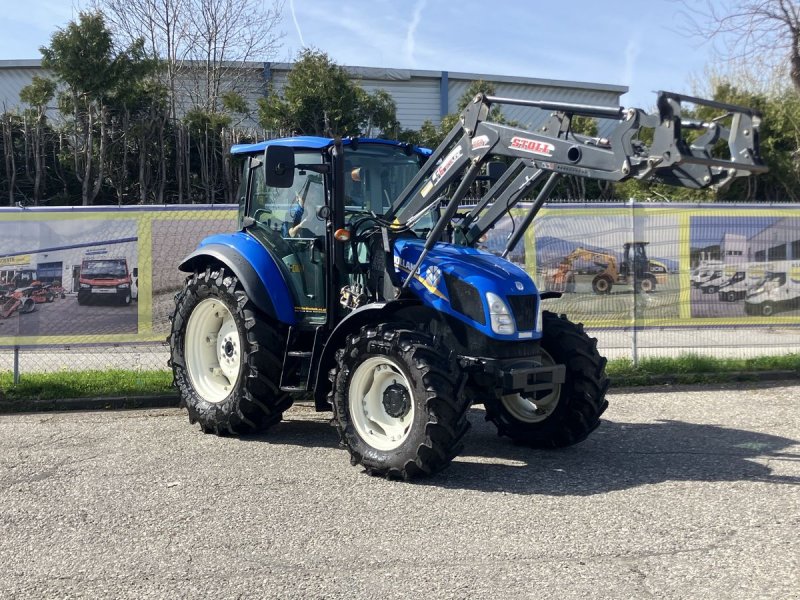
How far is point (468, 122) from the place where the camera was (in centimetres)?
665

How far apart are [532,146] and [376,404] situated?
7.36ft

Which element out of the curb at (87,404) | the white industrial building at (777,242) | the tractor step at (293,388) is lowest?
the curb at (87,404)

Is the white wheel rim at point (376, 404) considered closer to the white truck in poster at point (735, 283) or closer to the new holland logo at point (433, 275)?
the new holland logo at point (433, 275)

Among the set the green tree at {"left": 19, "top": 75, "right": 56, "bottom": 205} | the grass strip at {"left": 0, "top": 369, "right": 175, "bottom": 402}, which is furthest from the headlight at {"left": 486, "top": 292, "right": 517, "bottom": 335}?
the green tree at {"left": 19, "top": 75, "right": 56, "bottom": 205}

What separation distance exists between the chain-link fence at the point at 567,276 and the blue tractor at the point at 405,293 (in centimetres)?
221

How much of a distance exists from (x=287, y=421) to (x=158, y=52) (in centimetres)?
1835

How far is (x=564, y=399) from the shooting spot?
6.96 meters

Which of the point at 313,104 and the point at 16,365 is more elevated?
the point at 313,104

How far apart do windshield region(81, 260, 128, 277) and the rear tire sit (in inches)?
85.7

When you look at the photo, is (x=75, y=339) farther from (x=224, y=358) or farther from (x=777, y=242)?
(x=777, y=242)

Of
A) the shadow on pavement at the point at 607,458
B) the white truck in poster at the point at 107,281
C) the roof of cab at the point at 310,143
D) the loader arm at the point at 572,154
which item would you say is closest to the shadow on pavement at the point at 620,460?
the shadow on pavement at the point at 607,458

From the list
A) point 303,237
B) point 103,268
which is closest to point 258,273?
point 303,237

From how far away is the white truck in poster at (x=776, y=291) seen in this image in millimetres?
11289

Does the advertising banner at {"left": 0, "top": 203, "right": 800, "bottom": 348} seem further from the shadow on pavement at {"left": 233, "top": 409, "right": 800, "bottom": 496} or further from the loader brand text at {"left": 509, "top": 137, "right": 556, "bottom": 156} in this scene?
the loader brand text at {"left": 509, "top": 137, "right": 556, "bottom": 156}
